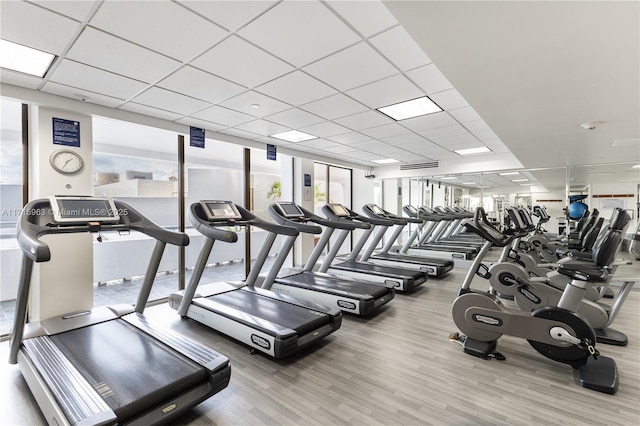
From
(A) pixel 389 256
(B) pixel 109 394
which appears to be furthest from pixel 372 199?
(B) pixel 109 394

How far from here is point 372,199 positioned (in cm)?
935

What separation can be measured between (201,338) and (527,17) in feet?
12.3

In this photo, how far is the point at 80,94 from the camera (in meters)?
3.37

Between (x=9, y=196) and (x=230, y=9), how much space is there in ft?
11.9

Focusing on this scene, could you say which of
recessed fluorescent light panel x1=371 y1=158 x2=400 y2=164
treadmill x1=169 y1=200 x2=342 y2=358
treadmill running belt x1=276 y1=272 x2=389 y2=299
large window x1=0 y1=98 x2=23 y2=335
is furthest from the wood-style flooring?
recessed fluorescent light panel x1=371 y1=158 x2=400 y2=164

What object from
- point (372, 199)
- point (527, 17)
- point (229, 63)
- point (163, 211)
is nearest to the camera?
point (527, 17)

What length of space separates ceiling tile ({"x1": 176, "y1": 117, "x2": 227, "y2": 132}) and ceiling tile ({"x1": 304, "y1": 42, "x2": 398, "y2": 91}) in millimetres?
2272

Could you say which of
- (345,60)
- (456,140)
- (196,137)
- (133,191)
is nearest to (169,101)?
(196,137)

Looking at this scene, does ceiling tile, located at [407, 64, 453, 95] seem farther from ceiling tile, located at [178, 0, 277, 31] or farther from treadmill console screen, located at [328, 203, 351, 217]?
treadmill console screen, located at [328, 203, 351, 217]

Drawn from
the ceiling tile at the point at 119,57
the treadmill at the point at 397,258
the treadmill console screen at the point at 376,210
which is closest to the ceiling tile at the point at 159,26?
the ceiling tile at the point at 119,57

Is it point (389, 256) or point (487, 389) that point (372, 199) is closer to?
point (389, 256)

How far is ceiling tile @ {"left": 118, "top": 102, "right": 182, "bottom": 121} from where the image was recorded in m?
3.79

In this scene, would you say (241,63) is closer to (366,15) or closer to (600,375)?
(366,15)

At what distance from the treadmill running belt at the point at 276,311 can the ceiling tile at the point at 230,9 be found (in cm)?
252
